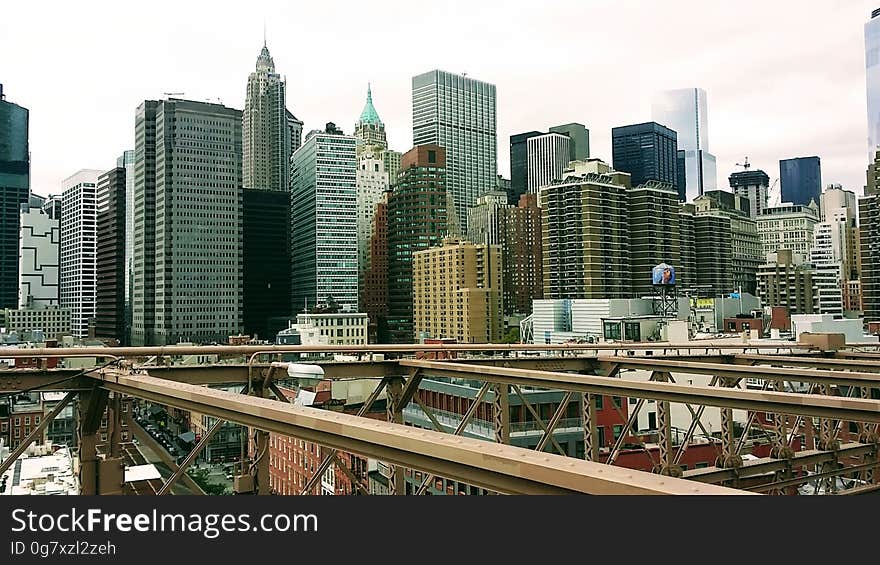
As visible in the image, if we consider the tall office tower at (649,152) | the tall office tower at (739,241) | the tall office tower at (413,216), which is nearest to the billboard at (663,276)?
the tall office tower at (739,241)

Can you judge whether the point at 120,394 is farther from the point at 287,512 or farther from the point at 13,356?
the point at 287,512

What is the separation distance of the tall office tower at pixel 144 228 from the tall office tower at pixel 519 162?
90.5 metres

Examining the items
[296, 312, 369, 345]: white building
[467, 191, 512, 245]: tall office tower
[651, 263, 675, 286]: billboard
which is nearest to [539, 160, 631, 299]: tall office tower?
[651, 263, 675, 286]: billboard

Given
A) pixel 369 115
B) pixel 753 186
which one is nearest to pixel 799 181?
pixel 753 186

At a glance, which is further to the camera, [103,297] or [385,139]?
[385,139]

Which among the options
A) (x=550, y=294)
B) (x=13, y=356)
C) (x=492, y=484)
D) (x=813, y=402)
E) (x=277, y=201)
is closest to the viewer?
(x=492, y=484)

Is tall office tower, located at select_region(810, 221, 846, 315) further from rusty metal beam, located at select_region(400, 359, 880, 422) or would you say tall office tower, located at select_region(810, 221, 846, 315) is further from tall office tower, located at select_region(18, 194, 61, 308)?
tall office tower, located at select_region(18, 194, 61, 308)

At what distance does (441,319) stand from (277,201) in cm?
4239

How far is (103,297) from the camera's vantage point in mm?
102312

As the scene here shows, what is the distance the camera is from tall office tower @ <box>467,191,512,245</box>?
373 ft

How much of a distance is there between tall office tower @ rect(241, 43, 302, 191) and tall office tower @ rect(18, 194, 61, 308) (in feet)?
178

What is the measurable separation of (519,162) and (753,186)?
169 ft

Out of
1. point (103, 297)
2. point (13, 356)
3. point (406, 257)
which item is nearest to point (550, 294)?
point (406, 257)

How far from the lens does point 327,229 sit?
101m
